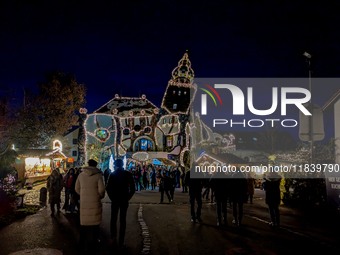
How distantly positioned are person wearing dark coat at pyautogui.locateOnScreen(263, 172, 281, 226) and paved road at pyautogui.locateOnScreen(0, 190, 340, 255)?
13.2 inches

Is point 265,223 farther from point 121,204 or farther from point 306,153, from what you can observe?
point 306,153

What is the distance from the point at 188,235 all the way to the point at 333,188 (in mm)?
6579

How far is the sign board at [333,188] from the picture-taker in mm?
10977

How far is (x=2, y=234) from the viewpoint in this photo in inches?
304

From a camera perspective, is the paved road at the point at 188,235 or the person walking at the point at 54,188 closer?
the paved road at the point at 188,235

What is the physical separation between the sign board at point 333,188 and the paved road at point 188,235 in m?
1.12

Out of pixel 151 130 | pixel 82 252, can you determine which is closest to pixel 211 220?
pixel 82 252

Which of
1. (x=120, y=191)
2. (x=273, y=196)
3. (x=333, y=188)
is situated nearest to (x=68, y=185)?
(x=120, y=191)

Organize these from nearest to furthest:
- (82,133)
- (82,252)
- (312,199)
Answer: (82,252) → (312,199) → (82,133)

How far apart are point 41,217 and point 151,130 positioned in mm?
22123

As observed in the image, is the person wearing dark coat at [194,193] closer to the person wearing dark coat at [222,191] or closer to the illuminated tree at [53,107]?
the person wearing dark coat at [222,191]

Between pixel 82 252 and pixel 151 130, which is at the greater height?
pixel 151 130

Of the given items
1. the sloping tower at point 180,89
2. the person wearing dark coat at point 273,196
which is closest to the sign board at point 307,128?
the person wearing dark coat at point 273,196

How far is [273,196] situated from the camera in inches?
362
